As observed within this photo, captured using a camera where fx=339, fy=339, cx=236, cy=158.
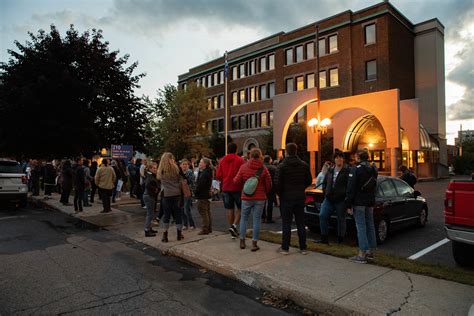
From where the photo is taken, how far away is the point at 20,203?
13102mm

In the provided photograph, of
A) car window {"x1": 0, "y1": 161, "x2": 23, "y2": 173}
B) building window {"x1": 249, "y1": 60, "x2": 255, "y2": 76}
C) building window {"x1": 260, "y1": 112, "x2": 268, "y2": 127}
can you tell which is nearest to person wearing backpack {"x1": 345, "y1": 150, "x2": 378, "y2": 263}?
car window {"x1": 0, "y1": 161, "x2": 23, "y2": 173}

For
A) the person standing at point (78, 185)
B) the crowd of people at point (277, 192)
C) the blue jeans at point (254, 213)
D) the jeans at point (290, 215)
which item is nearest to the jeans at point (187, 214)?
the crowd of people at point (277, 192)

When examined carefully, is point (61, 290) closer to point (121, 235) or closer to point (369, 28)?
point (121, 235)

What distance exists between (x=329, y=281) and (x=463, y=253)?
2.55 metres

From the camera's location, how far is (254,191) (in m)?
6.34

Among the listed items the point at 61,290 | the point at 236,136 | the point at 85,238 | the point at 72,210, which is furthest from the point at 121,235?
the point at 236,136

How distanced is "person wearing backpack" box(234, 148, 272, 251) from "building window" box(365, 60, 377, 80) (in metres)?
31.5

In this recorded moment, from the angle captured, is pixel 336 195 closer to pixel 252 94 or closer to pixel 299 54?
pixel 299 54

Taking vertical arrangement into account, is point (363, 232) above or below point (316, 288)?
above

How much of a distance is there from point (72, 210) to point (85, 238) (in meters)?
4.70

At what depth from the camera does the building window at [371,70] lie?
34000 millimetres

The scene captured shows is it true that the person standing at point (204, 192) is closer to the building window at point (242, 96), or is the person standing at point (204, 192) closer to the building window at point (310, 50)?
the building window at point (310, 50)

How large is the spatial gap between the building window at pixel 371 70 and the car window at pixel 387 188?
1147 inches

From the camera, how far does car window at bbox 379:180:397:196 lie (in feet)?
25.1
